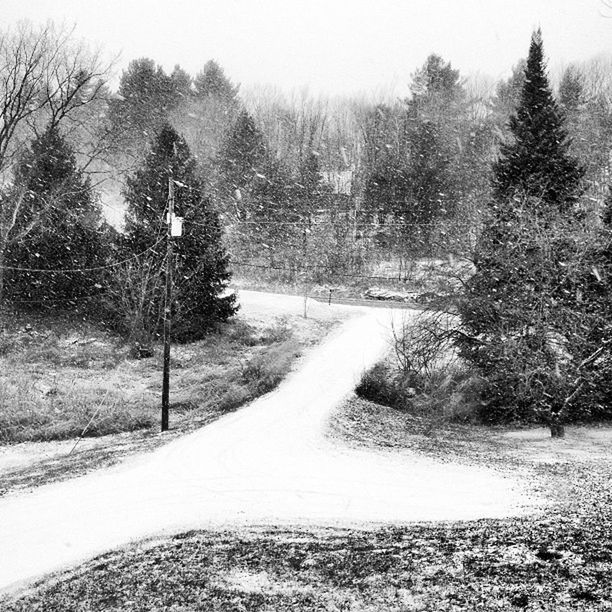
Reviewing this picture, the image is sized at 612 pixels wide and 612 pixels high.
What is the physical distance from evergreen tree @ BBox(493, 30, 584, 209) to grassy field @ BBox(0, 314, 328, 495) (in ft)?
38.2

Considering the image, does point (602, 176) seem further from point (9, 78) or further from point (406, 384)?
point (9, 78)

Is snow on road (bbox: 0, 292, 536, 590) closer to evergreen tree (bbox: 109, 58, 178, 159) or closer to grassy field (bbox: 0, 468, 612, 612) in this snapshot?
grassy field (bbox: 0, 468, 612, 612)

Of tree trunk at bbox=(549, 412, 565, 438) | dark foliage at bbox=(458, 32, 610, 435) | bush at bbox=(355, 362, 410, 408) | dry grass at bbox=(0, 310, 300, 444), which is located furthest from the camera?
bush at bbox=(355, 362, 410, 408)

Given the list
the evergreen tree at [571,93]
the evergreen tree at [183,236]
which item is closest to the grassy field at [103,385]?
the evergreen tree at [183,236]

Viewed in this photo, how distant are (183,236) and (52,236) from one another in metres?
7.11

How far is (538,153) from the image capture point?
23.2 metres

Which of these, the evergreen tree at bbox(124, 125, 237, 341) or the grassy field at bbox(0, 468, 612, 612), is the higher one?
the evergreen tree at bbox(124, 125, 237, 341)

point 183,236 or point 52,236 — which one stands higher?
point 183,236

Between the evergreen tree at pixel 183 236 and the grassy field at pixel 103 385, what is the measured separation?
4.58ft

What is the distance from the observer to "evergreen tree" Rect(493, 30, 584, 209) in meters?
22.5

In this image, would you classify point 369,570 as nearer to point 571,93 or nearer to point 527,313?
point 527,313

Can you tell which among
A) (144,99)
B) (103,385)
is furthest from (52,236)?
(144,99)

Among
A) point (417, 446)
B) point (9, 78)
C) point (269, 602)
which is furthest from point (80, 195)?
point (269, 602)

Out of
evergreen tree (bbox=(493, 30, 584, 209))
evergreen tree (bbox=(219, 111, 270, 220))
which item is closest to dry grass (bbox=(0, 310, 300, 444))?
evergreen tree (bbox=(493, 30, 584, 209))
